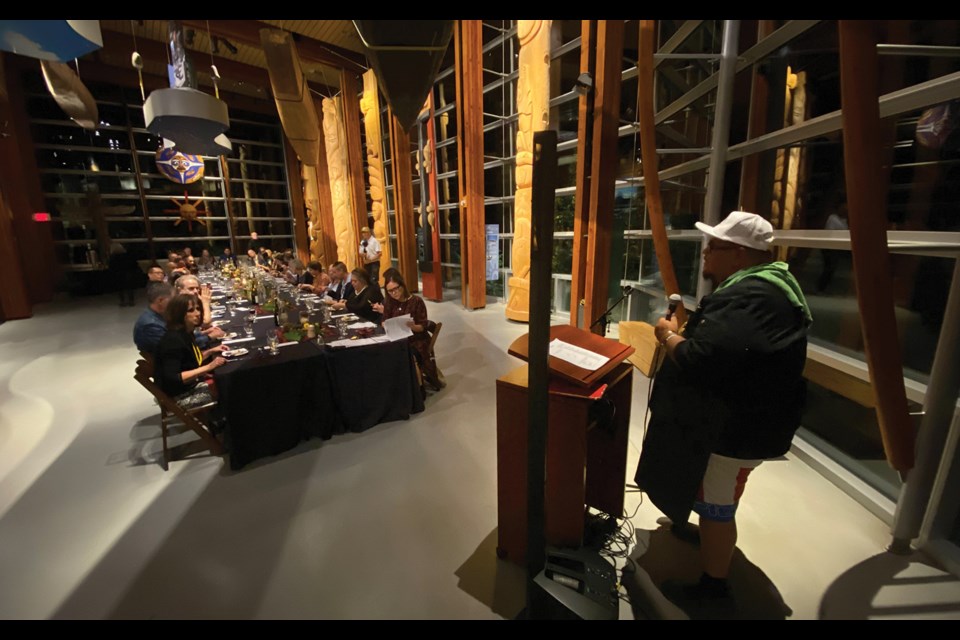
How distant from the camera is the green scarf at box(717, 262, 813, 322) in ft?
4.41

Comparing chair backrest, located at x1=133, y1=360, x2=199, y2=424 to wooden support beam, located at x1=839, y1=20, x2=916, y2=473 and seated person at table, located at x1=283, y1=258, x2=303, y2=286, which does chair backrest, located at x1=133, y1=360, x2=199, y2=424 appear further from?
seated person at table, located at x1=283, y1=258, x2=303, y2=286

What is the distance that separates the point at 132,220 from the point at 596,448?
14588 millimetres

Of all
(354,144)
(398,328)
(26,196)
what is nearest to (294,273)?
(354,144)

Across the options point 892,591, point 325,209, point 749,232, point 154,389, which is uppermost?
point 325,209

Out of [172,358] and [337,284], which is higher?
[337,284]

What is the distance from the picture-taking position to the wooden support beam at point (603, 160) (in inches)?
155

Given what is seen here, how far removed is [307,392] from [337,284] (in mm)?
2881

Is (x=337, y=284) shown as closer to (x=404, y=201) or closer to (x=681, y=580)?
(x=404, y=201)

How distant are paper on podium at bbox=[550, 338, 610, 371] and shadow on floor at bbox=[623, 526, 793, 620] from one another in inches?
42.8

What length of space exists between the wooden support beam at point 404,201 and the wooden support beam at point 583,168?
15.4 feet

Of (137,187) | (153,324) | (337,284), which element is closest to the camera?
(153,324)

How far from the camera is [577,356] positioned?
5.63 feet
